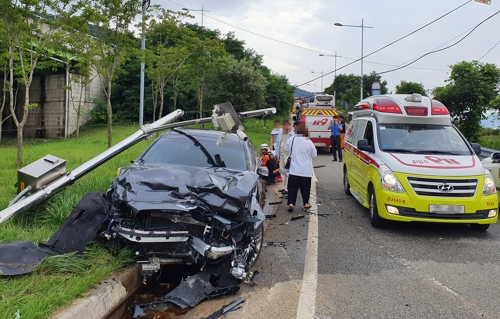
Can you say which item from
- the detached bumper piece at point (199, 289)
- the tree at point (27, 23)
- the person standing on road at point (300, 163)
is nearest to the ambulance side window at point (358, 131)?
the person standing on road at point (300, 163)

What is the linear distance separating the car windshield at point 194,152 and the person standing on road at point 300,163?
154 centimetres

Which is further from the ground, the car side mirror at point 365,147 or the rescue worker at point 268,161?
the car side mirror at point 365,147

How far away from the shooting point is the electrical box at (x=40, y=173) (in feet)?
17.1

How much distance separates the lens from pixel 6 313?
309 cm

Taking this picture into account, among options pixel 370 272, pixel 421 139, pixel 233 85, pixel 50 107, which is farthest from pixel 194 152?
pixel 50 107

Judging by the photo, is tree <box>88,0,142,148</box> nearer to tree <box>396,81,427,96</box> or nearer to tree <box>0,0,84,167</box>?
tree <box>0,0,84,167</box>

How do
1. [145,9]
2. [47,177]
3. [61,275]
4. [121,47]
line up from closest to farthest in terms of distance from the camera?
[61,275]
[47,177]
[121,47]
[145,9]

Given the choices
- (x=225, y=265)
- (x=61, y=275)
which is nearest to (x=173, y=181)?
(x=225, y=265)

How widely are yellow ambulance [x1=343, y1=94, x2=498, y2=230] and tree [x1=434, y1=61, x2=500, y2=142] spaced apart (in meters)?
12.8

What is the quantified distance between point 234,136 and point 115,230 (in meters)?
3.32

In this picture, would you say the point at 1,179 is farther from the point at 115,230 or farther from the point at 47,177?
the point at 115,230

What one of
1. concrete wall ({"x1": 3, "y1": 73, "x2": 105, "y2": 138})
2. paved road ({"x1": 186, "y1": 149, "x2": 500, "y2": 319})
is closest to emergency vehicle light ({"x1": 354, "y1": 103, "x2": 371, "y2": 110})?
paved road ({"x1": 186, "y1": 149, "x2": 500, "y2": 319})

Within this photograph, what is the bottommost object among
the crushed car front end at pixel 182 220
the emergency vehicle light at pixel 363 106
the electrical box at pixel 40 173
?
the crushed car front end at pixel 182 220

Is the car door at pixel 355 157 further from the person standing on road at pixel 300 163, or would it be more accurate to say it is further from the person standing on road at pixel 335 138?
the person standing on road at pixel 335 138
